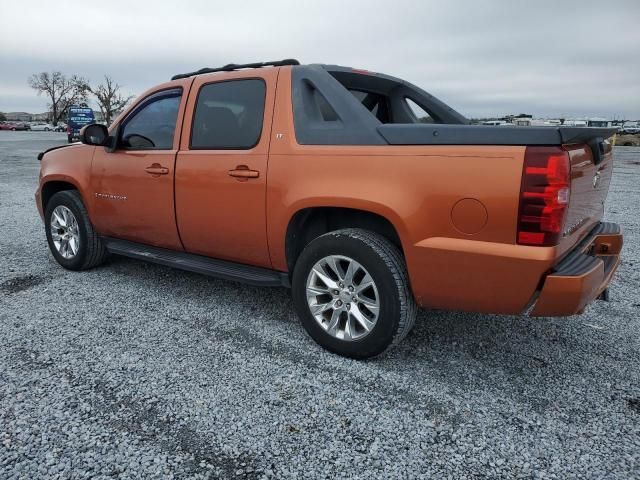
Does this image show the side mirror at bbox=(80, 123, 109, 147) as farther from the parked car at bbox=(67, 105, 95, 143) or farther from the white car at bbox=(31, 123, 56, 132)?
the white car at bbox=(31, 123, 56, 132)

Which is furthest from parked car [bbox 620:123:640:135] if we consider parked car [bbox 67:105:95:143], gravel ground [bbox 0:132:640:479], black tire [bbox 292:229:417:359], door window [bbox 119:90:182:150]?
black tire [bbox 292:229:417:359]

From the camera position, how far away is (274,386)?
2.73m

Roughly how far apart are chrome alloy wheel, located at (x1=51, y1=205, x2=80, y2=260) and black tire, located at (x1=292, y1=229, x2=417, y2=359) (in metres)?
2.78

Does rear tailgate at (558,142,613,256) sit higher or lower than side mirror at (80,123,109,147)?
lower

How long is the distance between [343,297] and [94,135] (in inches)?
105

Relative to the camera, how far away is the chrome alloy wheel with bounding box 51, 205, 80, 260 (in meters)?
4.75

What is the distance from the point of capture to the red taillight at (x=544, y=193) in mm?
2289

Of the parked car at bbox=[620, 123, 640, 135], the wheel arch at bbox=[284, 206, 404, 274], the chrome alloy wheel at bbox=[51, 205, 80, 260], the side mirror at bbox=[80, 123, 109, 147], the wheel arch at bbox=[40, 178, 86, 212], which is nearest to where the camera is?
the wheel arch at bbox=[284, 206, 404, 274]

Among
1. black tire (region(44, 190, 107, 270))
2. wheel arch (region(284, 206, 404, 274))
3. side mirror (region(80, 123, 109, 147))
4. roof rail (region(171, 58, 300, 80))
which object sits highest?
roof rail (region(171, 58, 300, 80))

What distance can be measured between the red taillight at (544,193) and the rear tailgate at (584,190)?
113 millimetres

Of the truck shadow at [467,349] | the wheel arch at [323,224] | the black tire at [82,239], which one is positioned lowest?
the truck shadow at [467,349]

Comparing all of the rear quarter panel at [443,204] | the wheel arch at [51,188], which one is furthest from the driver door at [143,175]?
the rear quarter panel at [443,204]

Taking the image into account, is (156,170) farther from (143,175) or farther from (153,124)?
(153,124)

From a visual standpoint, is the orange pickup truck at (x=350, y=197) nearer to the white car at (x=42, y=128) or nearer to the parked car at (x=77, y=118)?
the parked car at (x=77, y=118)
